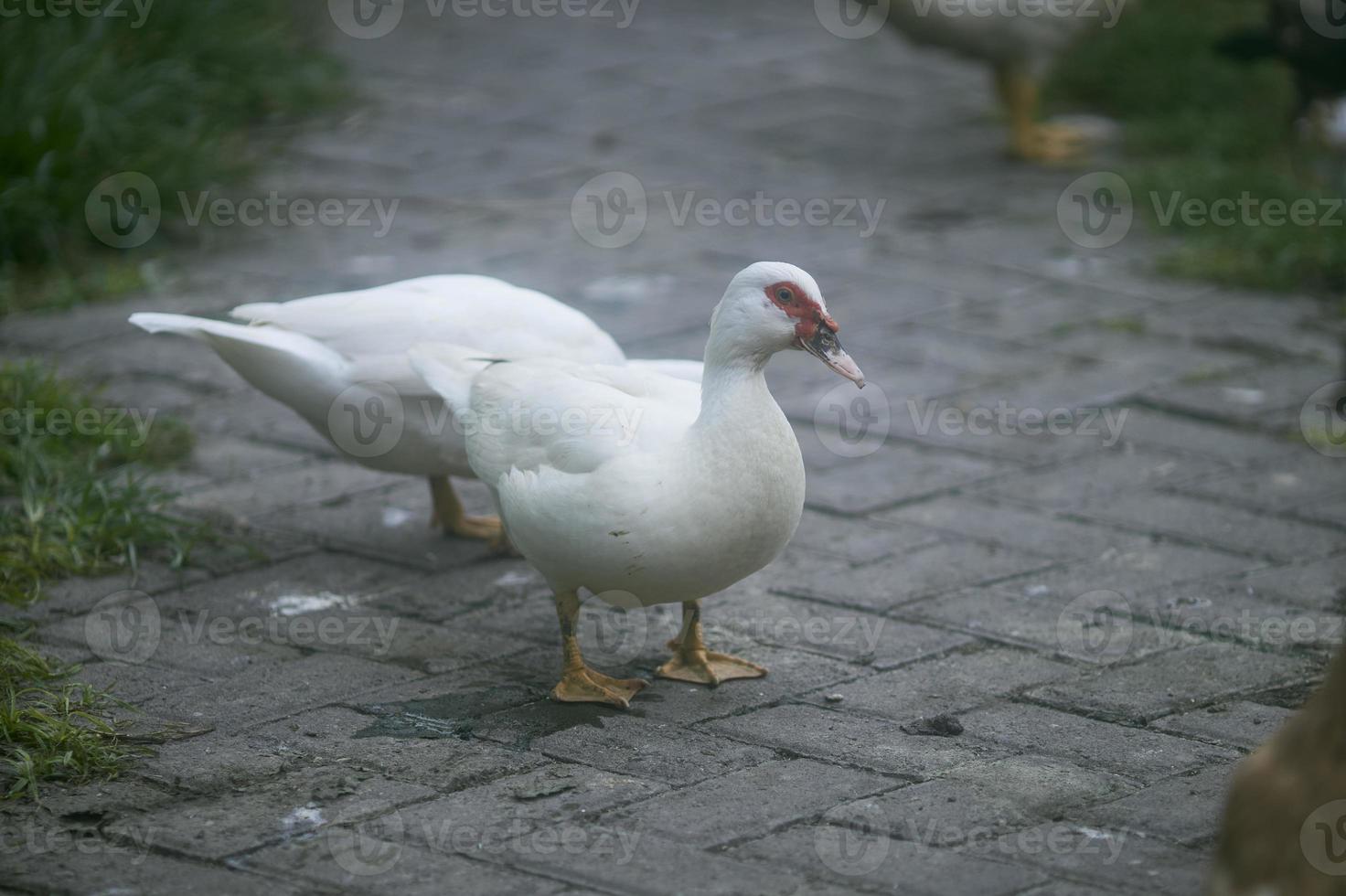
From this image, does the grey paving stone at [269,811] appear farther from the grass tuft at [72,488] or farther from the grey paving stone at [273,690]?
the grass tuft at [72,488]

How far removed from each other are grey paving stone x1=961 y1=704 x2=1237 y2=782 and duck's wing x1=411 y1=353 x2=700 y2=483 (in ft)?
2.85

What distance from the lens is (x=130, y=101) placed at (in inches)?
248

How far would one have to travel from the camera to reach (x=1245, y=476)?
4445 millimetres

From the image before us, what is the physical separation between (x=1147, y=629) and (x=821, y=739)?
→ 3.21ft

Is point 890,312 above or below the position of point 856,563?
above

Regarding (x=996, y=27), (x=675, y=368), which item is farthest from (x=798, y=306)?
(x=996, y=27)

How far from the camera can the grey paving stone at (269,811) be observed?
2.63 meters

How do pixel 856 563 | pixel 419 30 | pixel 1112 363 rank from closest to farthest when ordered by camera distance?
pixel 856 563
pixel 1112 363
pixel 419 30

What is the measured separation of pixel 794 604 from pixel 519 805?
115 centimetres

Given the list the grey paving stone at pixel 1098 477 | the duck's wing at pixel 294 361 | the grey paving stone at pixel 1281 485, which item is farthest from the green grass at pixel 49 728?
the grey paving stone at pixel 1281 485

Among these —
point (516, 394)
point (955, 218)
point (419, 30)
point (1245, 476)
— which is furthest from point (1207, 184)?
point (419, 30)

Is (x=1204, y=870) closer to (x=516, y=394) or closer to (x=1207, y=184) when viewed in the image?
(x=516, y=394)

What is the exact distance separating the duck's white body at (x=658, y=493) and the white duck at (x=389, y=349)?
0.48 m

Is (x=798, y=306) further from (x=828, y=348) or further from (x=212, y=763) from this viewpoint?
(x=212, y=763)
